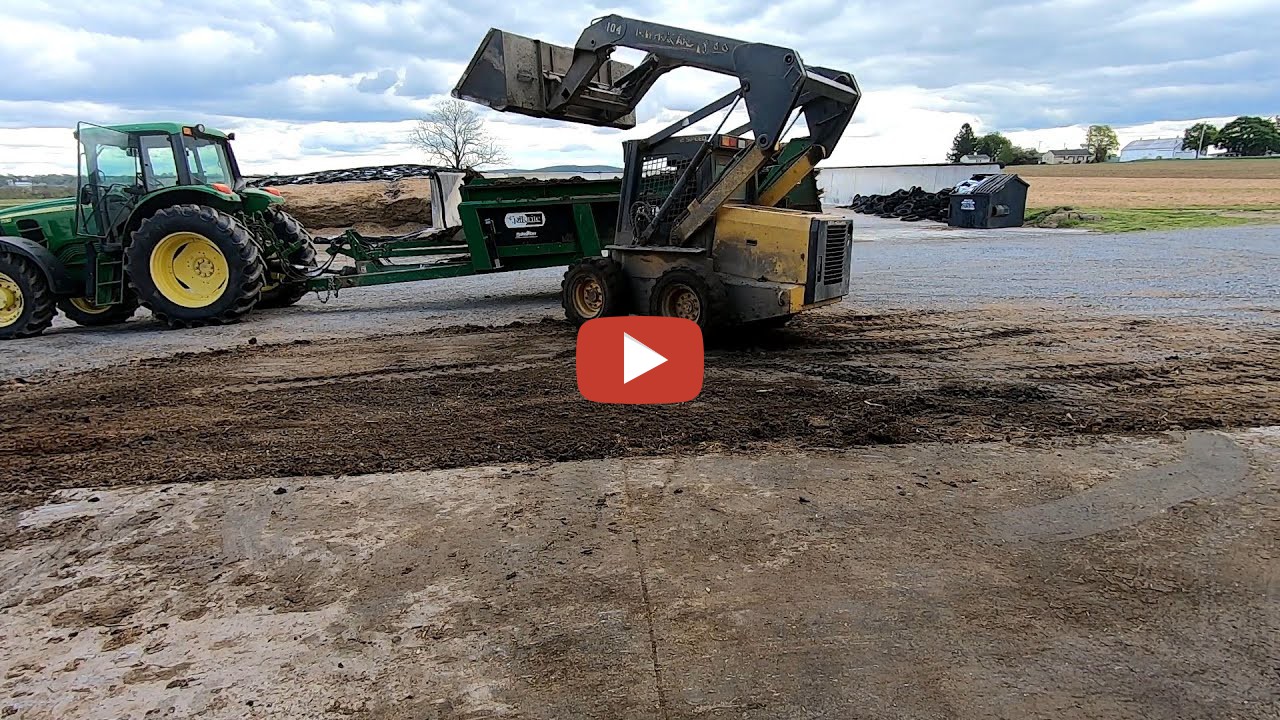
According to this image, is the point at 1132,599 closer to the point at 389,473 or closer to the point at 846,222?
the point at 389,473

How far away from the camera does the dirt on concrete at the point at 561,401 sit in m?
4.95

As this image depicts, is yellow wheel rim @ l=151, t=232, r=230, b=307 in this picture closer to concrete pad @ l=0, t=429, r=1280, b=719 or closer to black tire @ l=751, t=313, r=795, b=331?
concrete pad @ l=0, t=429, r=1280, b=719

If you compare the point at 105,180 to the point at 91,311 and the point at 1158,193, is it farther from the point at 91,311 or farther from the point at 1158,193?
the point at 1158,193

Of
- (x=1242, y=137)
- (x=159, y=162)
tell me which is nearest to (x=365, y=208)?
(x=159, y=162)

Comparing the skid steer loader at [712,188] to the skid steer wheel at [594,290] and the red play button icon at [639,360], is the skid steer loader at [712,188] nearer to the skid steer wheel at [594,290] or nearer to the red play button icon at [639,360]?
the skid steer wheel at [594,290]

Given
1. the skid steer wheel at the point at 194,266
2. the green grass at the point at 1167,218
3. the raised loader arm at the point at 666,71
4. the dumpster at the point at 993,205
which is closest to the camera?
the raised loader arm at the point at 666,71

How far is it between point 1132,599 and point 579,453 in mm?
2872

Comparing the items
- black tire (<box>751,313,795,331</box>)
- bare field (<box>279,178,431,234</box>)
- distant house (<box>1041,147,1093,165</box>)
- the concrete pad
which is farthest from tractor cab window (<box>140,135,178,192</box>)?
distant house (<box>1041,147,1093,165</box>)

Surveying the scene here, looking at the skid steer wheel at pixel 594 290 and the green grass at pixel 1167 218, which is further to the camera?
the green grass at pixel 1167 218

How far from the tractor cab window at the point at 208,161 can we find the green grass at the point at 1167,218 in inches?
900

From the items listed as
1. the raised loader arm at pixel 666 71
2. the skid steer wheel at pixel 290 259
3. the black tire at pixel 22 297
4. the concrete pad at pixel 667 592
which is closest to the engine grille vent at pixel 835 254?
the raised loader arm at pixel 666 71

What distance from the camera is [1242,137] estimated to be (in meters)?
99.9

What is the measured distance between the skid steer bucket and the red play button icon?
2.64 meters

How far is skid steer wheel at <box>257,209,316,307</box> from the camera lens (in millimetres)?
11312
